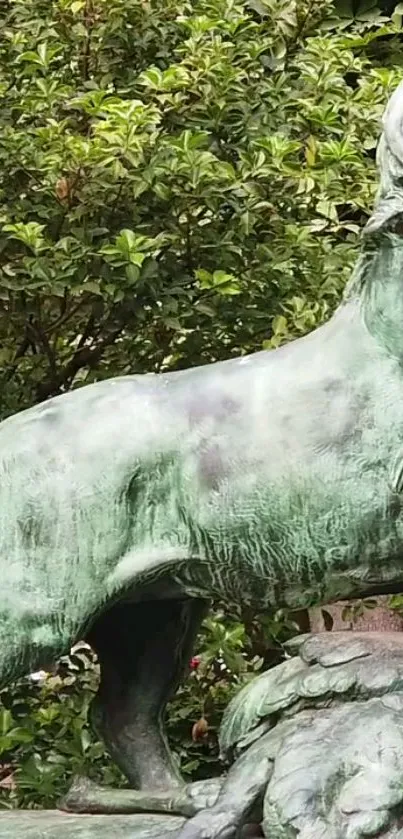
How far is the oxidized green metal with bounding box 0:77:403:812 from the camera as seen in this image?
2057mm

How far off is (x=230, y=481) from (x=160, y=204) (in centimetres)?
126

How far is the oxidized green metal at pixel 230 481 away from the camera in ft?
6.75

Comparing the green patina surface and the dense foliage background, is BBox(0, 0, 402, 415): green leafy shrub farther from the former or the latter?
the green patina surface

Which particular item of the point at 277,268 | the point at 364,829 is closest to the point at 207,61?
the point at 277,268

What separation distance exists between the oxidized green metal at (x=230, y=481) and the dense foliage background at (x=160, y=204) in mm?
893

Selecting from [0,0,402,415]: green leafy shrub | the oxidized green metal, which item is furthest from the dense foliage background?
the oxidized green metal

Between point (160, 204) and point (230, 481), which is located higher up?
point (230, 481)

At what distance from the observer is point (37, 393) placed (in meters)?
3.48

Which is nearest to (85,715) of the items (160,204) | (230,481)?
(160,204)

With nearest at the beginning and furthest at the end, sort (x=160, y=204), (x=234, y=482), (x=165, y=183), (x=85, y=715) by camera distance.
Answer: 1. (x=234, y=482)
2. (x=165, y=183)
3. (x=160, y=204)
4. (x=85, y=715)

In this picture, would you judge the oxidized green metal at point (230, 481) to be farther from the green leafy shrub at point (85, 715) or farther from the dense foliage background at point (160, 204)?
the green leafy shrub at point (85, 715)

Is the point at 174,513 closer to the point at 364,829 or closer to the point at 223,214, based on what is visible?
the point at 364,829

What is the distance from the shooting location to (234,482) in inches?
82.3

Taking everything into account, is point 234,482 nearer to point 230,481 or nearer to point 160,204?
point 230,481
